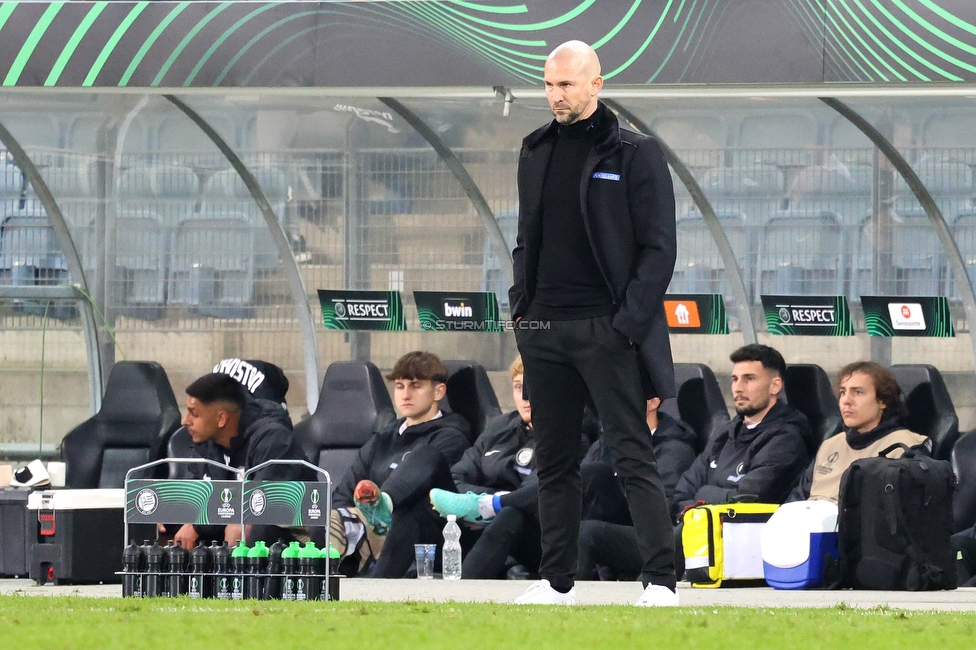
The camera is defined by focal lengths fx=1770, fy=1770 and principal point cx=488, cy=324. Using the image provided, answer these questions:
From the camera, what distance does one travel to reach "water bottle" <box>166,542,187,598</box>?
6.70 metres

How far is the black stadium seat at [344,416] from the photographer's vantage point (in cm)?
1015

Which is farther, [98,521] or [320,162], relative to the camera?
[320,162]

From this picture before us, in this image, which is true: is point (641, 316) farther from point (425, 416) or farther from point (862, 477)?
point (425, 416)

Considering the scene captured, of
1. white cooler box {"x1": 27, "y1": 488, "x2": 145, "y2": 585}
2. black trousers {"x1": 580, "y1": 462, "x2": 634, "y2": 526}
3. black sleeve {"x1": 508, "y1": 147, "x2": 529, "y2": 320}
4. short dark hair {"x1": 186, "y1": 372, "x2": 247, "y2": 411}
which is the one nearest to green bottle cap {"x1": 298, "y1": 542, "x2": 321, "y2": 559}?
black sleeve {"x1": 508, "y1": 147, "x2": 529, "y2": 320}

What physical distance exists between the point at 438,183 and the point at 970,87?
353cm

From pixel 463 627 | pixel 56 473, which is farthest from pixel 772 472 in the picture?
pixel 56 473

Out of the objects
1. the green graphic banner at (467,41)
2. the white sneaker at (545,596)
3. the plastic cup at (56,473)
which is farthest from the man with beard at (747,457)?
the plastic cup at (56,473)

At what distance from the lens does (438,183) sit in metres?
10.5

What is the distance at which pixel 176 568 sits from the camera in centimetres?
672

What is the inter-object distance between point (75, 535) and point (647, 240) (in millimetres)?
3412

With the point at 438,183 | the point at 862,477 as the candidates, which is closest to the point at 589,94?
the point at 862,477

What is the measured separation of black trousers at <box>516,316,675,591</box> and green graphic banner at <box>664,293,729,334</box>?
160 inches

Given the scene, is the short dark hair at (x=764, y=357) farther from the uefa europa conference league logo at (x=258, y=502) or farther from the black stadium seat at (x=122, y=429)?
the black stadium seat at (x=122, y=429)

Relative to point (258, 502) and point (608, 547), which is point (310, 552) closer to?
point (258, 502)
